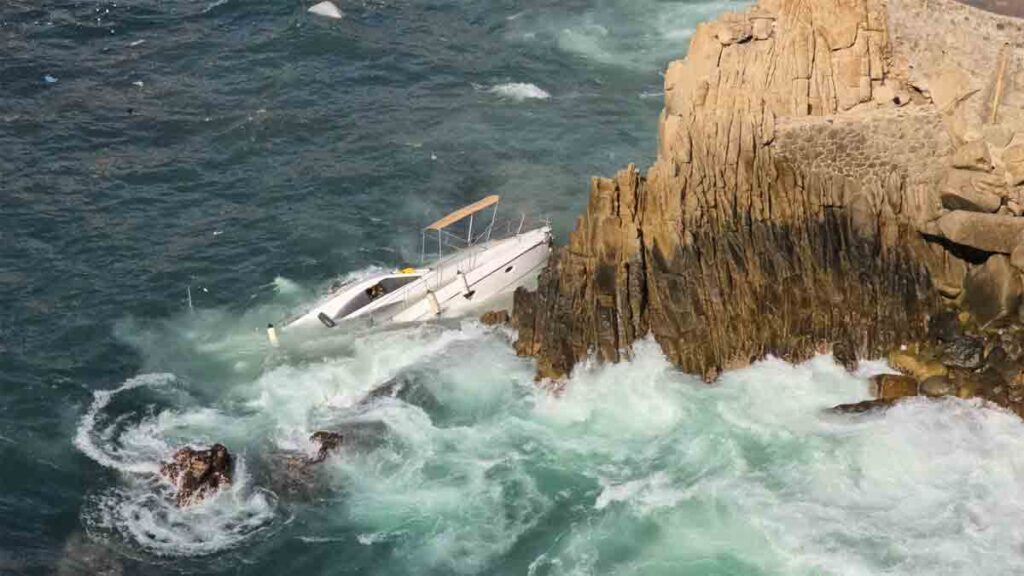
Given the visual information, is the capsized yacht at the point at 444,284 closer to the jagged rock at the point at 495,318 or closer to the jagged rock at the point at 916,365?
the jagged rock at the point at 495,318

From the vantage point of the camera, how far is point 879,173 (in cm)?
3562

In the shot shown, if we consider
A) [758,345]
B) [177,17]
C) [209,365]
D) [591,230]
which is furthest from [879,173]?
[177,17]

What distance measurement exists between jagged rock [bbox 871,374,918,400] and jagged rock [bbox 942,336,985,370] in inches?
41.8

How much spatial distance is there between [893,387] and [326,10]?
3739cm

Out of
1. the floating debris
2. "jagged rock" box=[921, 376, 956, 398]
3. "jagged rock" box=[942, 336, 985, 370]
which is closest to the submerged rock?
"jagged rock" box=[921, 376, 956, 398]

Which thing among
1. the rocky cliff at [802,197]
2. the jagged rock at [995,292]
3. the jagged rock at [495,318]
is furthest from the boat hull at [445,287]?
the jagged rock at [995,292]

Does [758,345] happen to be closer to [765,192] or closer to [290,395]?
[765,192]

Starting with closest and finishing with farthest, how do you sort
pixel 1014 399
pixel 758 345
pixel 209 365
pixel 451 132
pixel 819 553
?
pixel 819 553, pixel 1014 399, pixel 758 345, pixel 209 365, pixel 451 132

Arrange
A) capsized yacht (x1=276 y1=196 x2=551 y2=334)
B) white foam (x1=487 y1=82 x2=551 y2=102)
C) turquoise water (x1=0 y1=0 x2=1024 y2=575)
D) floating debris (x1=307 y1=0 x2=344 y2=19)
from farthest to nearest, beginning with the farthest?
floating debris (x1=307 y1=0 x2=344 y2=19)
white foam (x1=487 y1=82 x2=551 y2=102)
capsized yacht (x1=276 y1=196 x2=551 y2=334)
turquoise water (x1=0 y1=0 x2=1024 y2=575)

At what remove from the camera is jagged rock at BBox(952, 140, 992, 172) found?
113 feet

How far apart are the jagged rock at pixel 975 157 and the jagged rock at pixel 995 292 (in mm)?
2379

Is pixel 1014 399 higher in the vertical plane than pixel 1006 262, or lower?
lower

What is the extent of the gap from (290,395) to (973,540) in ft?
59.9

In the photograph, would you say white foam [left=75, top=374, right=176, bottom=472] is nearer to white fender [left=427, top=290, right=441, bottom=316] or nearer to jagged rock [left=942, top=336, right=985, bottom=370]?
white fender [left=427, top=290, right=441, bottom=316]
